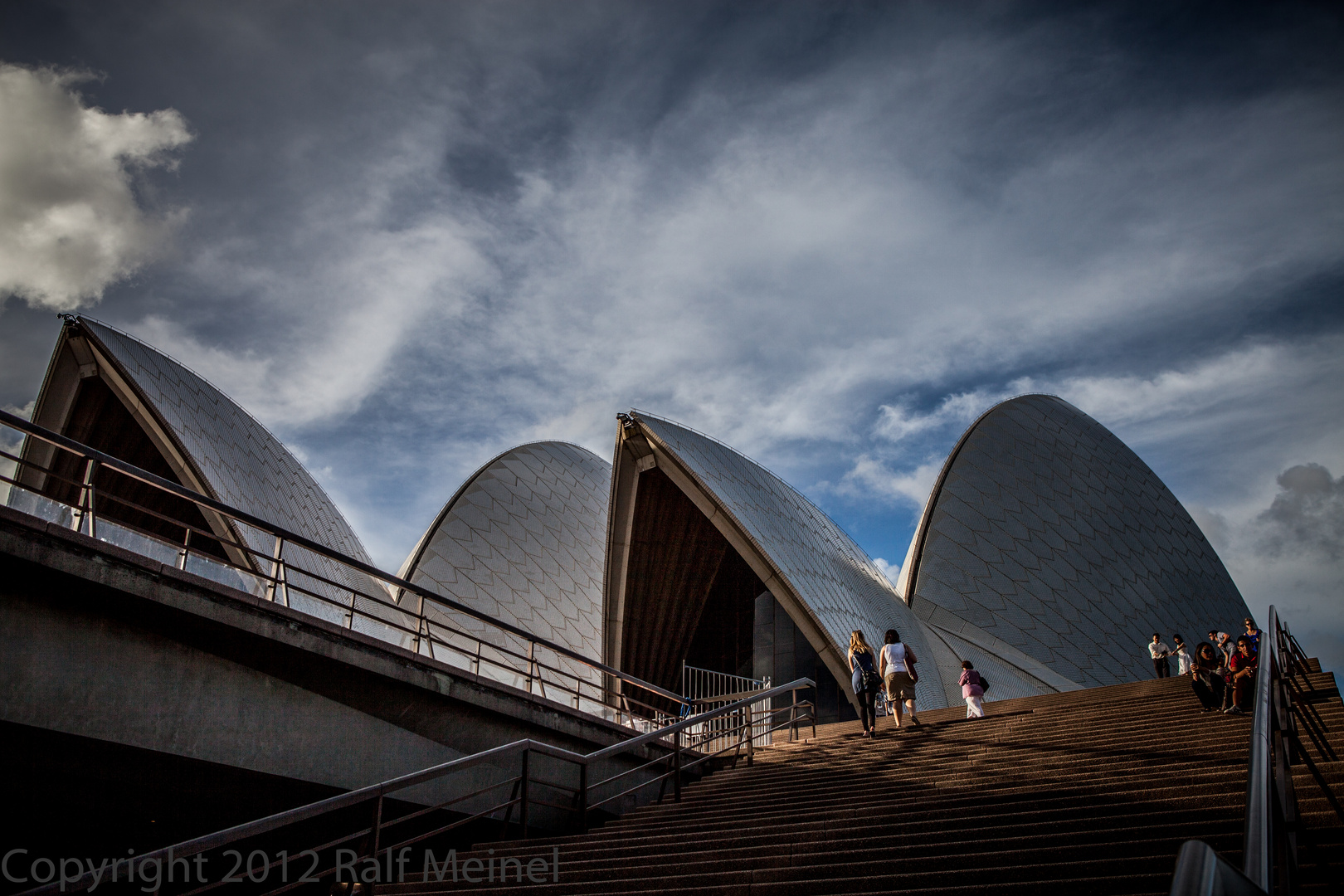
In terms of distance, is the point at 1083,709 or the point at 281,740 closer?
the point at 281,740

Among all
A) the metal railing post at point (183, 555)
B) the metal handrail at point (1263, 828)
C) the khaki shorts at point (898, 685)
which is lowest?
the metal handrail at point (1263, 828)

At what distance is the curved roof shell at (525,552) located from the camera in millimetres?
22766

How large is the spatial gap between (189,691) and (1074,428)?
25332 mm

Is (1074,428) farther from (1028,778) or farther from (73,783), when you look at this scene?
(73,783)

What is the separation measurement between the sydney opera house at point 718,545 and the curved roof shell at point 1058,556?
0.05 metres

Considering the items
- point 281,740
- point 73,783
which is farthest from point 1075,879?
point 73,783

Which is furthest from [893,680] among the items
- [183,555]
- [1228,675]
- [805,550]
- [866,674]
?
[805,550]

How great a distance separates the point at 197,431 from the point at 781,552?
10018mm

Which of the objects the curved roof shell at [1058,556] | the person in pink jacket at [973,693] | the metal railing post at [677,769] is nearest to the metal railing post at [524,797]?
the metal railing post at [677,769]

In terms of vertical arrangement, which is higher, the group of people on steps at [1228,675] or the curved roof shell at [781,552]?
the curved roof shell at [781,552]

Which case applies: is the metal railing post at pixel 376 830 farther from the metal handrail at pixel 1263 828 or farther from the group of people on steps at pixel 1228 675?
the group of people on steps at pixel 1228 675

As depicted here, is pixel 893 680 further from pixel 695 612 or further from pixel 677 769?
pixel 695 612

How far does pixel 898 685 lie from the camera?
9211 mm

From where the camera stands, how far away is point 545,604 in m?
23.3
